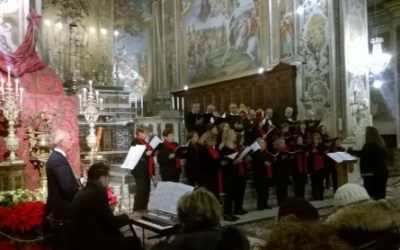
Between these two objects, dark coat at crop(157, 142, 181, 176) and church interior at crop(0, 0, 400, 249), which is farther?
dark coat at crop(157, 142, 181, 176)

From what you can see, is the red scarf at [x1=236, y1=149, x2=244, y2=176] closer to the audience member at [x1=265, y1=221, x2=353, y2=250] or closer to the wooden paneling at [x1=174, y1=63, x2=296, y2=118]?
the wooden paneling at [x1=174, y1=63, x2=296, y2=118]

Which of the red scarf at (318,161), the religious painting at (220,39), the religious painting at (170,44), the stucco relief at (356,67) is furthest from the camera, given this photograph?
the religious painting at (170,44)

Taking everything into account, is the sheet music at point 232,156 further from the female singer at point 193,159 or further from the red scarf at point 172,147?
the red scarf at point 172,147

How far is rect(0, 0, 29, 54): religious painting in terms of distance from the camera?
7.43 meters

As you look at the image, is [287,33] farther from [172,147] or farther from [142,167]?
[142,167]

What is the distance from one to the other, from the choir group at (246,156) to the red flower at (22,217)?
2.50 meters

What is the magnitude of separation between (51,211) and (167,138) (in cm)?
325

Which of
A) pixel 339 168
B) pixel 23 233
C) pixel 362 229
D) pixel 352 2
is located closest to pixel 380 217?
pixel 362 229

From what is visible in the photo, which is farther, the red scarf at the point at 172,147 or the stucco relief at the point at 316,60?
the stucco relief at the point at 316,60

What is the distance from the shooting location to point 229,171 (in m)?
7.05

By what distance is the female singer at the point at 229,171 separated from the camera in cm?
702

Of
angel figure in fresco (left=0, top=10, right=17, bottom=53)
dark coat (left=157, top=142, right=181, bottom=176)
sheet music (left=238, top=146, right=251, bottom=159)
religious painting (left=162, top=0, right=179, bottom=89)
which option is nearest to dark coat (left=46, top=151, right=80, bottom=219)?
dark coat (left=157, top=142, right=181, bottom=176)

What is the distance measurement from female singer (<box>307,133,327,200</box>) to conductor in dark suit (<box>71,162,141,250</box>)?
18.4 ft

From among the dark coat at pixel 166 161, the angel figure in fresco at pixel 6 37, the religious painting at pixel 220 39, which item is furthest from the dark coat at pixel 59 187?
the religious painting at pixel 220 39
